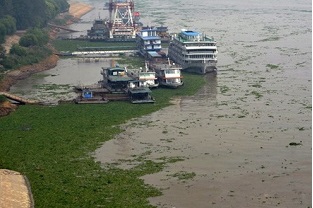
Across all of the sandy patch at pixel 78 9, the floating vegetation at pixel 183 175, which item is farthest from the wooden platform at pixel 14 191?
the sandy patch at pixel 78 9

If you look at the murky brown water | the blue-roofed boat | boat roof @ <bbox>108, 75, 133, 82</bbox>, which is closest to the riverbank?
boat roof @ <bbox>108, 75, 133, 82</bbox>

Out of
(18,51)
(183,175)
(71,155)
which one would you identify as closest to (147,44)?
(18,51)

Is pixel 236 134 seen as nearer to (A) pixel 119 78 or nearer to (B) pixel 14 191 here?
(B) pixel 14 191

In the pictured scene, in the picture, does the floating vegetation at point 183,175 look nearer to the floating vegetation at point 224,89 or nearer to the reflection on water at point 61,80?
the reflection on water at point 61,80

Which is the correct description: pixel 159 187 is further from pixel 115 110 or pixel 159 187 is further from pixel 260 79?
pixel 260 79

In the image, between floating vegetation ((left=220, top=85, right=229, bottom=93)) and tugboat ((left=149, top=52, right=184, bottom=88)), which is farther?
tugboat ((left=149, top=52, right=184, bottom=88))

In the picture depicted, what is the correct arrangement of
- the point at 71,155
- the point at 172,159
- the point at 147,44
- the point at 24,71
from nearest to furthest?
the point at 172,159, the point at 71,155, the point at 24,71, the point at 147,44

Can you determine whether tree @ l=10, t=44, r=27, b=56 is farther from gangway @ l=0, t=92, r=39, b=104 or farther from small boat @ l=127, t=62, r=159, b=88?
gangway @ l=0, t=92, r=39, b=104
